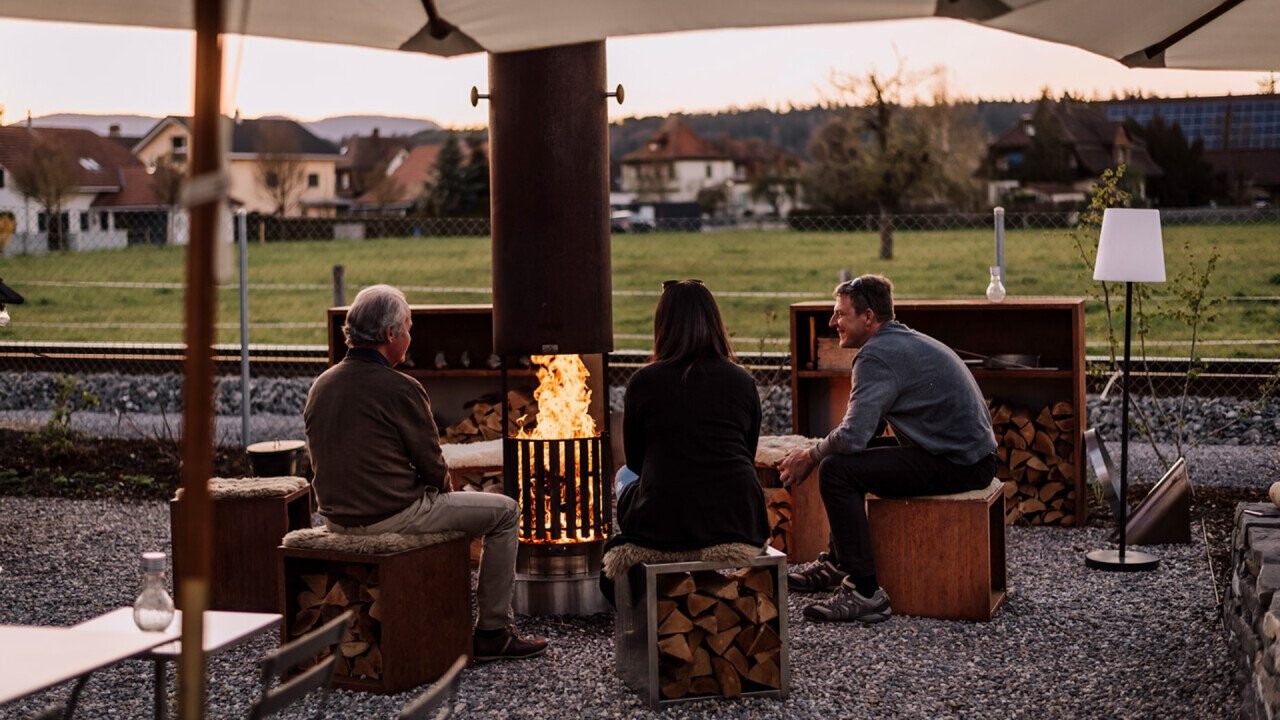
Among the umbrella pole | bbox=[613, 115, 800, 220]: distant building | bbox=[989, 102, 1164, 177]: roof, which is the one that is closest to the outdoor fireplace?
the umbrella pole

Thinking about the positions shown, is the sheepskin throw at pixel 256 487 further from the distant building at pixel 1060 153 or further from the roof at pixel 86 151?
the distant building at pixel 1060 153

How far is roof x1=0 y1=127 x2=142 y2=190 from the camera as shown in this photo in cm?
3089

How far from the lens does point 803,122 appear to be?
51.5m

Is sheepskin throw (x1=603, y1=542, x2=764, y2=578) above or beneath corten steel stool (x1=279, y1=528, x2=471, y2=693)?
above

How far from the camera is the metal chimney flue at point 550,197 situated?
6234mm

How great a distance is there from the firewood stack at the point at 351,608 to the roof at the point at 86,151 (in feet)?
90.2

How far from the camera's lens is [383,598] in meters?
5.39

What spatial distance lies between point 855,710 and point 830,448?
1556mm

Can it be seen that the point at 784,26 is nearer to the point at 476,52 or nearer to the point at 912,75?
the point at 476,52

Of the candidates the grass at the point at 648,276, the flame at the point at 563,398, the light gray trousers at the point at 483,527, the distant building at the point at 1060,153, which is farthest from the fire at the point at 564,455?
the distant building at the point at 1060,153

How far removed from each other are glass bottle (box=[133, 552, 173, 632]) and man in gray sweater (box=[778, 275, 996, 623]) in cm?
316

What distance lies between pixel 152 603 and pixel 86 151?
43.8 m

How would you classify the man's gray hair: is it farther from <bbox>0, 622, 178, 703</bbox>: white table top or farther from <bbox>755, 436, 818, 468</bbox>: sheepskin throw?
<bbox>755, 436, 818, 468</bbox>: sheepskin throw

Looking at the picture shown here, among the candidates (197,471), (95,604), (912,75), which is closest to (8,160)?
(912,75)
